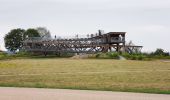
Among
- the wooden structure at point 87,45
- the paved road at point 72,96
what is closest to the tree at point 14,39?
the wooden structure at point 87,45

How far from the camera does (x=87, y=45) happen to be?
307ft

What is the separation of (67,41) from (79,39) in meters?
2.78

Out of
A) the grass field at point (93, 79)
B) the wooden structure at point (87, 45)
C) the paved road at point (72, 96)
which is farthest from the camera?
the wooden structure at point (87, 45)

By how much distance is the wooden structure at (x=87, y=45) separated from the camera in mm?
94562

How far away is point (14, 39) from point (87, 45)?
4685 cm

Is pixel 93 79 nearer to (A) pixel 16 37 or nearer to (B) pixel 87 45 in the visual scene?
(B) pixel 87 45

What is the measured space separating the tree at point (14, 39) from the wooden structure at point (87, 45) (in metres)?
36.3

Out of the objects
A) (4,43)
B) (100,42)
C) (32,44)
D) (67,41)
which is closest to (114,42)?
(100,42)

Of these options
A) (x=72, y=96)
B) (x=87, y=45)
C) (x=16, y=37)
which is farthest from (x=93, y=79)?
(x=16, y=37)

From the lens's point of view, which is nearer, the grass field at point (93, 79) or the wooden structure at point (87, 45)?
the grass field at point (93, 79)

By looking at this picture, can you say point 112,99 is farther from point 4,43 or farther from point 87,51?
point 4,43

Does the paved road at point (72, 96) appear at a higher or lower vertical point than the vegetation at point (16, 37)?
lower

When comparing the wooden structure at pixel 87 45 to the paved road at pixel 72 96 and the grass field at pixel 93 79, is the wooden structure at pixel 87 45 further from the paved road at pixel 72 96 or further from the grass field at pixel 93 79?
the paved road at pixel 72 96

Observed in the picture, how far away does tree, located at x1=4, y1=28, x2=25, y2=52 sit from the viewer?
13412cm
